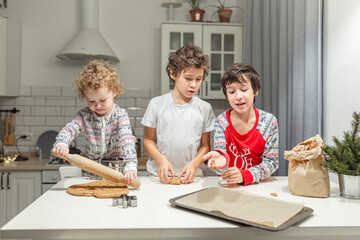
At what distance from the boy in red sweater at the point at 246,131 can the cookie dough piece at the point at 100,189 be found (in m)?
0.41

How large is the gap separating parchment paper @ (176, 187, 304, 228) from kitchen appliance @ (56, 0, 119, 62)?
2140 mm

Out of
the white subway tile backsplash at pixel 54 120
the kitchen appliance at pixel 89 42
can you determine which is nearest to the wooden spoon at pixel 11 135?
the white subway tile backsplash at pixel 54 120

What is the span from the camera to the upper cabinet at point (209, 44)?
3.17m

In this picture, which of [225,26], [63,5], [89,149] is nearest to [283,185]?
[89,149]

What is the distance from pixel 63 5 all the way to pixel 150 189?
2665mm

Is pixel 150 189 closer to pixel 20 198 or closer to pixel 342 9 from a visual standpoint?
pixel 342 9

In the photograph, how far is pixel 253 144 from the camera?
152cm

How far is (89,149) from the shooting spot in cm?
160

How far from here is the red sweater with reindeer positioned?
59.2 inches

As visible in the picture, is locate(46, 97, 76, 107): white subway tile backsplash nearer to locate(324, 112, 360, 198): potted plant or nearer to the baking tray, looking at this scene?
the baking tray

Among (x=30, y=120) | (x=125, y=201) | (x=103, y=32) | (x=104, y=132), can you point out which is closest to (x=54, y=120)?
(x=30, y=120)

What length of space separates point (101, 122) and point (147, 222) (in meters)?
0.72

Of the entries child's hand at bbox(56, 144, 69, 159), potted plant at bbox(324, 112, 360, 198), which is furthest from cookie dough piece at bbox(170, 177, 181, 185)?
potted plant at bbox(324, 112, 360, 198)

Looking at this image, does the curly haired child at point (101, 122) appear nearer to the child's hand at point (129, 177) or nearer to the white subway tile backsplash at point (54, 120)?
the child's hand at point (129, 177)
